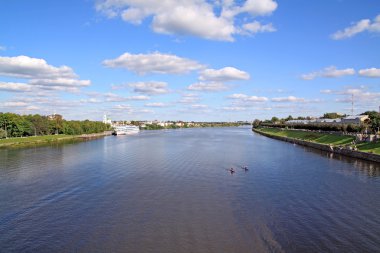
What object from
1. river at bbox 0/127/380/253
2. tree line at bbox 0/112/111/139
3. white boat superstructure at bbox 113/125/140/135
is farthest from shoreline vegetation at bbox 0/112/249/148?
river at bbox 0/127/380/253

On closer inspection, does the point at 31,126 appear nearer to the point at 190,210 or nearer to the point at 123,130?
the point at 123,130

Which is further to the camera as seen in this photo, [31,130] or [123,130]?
[123,130]

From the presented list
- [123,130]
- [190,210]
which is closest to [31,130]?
[123,130]

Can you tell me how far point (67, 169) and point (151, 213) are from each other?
2109cm

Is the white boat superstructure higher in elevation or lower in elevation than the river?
higher

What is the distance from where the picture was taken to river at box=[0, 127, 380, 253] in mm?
15547

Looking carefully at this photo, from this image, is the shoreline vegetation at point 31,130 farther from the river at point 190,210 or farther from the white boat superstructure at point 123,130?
the river at point 190,210

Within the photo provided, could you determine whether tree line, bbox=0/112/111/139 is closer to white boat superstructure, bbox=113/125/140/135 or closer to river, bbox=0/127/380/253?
white boat superstructure, bbox=113/125/140/135

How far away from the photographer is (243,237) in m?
16.1

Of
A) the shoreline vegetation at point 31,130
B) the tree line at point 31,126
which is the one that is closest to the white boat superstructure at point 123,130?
the tree line at point 31,126

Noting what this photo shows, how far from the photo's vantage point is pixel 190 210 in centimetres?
2055

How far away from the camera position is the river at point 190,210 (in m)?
15.5

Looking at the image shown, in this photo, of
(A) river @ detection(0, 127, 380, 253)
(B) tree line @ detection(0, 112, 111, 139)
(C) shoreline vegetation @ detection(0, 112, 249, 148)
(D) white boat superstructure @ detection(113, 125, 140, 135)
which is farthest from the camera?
(D) white boat superstructure @ detection(113, 125, 140, 135)

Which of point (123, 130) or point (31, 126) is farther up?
point (31, 126)
